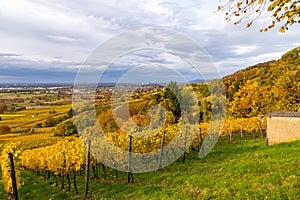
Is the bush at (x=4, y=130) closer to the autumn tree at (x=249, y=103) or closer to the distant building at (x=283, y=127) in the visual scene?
the autumn tree at (x=249, y=103)

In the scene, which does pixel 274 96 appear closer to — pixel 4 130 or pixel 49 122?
pixel 49 122

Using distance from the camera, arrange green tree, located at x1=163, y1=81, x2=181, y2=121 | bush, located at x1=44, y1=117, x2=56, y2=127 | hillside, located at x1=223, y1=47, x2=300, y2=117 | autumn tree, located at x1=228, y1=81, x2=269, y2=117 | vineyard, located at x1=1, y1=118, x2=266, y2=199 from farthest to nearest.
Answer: bush, located at x1=44, y1=117, x2=56, y2=127 → autumn tree, located at x1=228, y1=81, x2=269, y2=117 → green tree, located at x1=163, y1=81, x2=181, y2=121 → hillside, located at x1=223, y1=47, x2=300, y2=117 → vineyard, located at x1=1, y1=118, x2=266, y2=199

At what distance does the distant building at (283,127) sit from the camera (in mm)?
19641

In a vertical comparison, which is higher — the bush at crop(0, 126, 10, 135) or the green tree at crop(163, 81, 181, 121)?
the green tree at crop(163, 81, 181, 121)

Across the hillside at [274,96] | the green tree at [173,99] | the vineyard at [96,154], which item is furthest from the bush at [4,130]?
the hillside at [274,96]

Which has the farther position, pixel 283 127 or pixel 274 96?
pixel 274 96

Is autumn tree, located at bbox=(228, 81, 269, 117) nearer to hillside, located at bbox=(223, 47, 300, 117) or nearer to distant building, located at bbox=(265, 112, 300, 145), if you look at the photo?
hillside, located at bbox=(223, 47, 300, 117)

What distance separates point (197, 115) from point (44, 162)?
28028 mm

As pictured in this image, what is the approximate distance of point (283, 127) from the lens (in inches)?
805

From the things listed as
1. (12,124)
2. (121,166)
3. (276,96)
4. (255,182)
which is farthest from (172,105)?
(12,124)

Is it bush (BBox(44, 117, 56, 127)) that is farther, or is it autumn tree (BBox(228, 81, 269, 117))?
bush (BBox(44, 117, 56, 127))

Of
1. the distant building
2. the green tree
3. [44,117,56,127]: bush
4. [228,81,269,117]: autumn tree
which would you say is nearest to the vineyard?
the distant building

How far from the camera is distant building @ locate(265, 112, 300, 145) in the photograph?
19.6m

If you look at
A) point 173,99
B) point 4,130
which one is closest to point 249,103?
point 173,99
